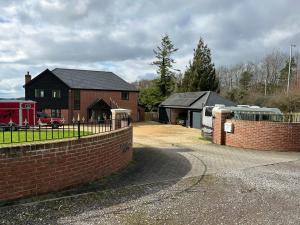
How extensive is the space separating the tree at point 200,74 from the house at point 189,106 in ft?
27.8

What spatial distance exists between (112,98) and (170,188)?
3343cm

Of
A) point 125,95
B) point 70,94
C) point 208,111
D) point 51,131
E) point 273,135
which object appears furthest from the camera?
point 125,95

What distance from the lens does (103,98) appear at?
40719 mm

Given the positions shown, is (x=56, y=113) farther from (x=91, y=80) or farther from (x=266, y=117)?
(x=266, y=117)

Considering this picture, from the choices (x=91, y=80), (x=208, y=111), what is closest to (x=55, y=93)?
(x=91, y=80)

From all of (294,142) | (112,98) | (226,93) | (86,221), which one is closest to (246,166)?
(294,142)

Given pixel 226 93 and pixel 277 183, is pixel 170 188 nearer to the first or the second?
pixel 277 183

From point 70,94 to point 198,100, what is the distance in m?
14.8

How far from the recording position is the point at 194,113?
35125 millimetres

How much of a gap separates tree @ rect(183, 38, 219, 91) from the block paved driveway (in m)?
39.1

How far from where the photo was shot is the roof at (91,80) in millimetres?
39969

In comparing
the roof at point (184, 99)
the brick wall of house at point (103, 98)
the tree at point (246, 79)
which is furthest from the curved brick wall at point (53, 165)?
the tree at point (246, 79)

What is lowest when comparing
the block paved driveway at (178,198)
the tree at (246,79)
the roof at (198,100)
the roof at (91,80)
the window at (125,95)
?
the block paved driveway at (178,198)

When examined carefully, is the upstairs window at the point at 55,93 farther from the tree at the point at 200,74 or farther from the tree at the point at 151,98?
the tree at the point at 200,74
